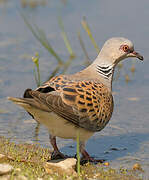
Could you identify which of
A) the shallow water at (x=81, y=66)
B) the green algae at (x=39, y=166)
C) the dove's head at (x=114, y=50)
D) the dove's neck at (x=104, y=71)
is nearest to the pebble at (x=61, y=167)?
the green algae at (x=39, y=166)

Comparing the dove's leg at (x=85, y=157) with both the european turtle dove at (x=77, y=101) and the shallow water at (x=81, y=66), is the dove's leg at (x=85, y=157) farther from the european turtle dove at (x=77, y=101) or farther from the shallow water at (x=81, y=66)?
the shallow water at (x=81, y=66)

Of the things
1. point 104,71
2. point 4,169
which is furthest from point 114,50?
point 4,169

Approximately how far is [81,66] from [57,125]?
4684mm

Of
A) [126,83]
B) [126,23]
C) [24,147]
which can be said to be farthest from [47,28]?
[24,147]

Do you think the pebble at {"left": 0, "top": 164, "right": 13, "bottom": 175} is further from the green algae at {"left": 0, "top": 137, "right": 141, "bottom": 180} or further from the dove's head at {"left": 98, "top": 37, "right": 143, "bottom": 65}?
the dove's head at {"left": 98, "top": 37, "right": 143, "bottom": 65}

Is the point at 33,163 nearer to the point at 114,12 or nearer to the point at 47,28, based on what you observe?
the point at 47,28

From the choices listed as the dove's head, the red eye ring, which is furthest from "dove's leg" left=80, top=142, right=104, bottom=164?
the red eye ring

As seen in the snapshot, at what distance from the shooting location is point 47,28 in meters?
12.4

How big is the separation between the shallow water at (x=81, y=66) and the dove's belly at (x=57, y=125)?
27.0 inches

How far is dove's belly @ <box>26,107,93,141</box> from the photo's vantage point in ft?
17.1

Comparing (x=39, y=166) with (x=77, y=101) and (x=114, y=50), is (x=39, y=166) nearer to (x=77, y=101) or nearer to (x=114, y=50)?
(x=77, y=101)

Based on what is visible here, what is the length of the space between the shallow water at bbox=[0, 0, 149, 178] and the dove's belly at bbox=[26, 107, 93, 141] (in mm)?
685

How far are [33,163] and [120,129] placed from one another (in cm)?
208

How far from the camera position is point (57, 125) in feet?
A: 17.6
